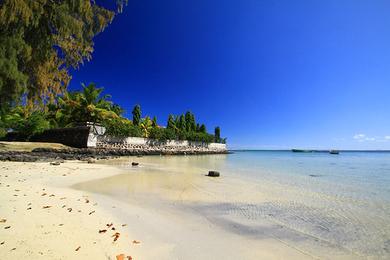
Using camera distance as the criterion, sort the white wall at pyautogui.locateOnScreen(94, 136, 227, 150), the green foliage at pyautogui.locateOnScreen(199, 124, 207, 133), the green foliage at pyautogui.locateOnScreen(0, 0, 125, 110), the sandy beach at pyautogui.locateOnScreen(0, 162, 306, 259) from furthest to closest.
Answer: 1. the green foliage at pyautogui.locateOnScreen(199, 124, 207, 133)
2. the white wall at pyautogui.locateOnScreen(94, 136, 227, 150)
3. the green foliage at pyautogui.locateOnScreen(0, 0, 125, 110)
4. the sandy beach at pyautogui.locateOnScreen(0, 162, 306, 259)

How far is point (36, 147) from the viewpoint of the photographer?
829 inches

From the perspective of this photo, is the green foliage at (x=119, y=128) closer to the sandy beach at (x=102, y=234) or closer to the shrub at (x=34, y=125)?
the shrub at (x=34, y=125)

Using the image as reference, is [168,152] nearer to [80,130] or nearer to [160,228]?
[80,130]

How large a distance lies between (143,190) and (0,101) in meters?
4.42

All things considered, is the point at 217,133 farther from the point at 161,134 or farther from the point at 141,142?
the point at 141,142

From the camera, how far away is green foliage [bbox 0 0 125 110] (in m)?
3.71

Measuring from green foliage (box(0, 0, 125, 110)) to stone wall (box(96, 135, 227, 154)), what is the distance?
972 inches

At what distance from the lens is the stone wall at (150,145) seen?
2938 cm

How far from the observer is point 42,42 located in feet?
14.2

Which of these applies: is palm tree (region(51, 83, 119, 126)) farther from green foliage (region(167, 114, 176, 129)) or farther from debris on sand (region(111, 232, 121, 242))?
debris on sand (region(111, 232, 121, 242))

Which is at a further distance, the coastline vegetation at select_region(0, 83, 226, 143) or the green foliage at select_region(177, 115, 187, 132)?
the green foliage at select_region(177, 115, 187, 132)

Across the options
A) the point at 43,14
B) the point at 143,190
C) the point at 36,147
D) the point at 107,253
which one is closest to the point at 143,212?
the point at 107,253

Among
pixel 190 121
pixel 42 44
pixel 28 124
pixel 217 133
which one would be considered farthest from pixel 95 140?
pixel 217 133

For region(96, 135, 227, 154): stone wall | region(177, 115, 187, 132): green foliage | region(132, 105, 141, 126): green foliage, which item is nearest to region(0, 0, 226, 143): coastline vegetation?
region(96, 135, 227, 154): stone wall
